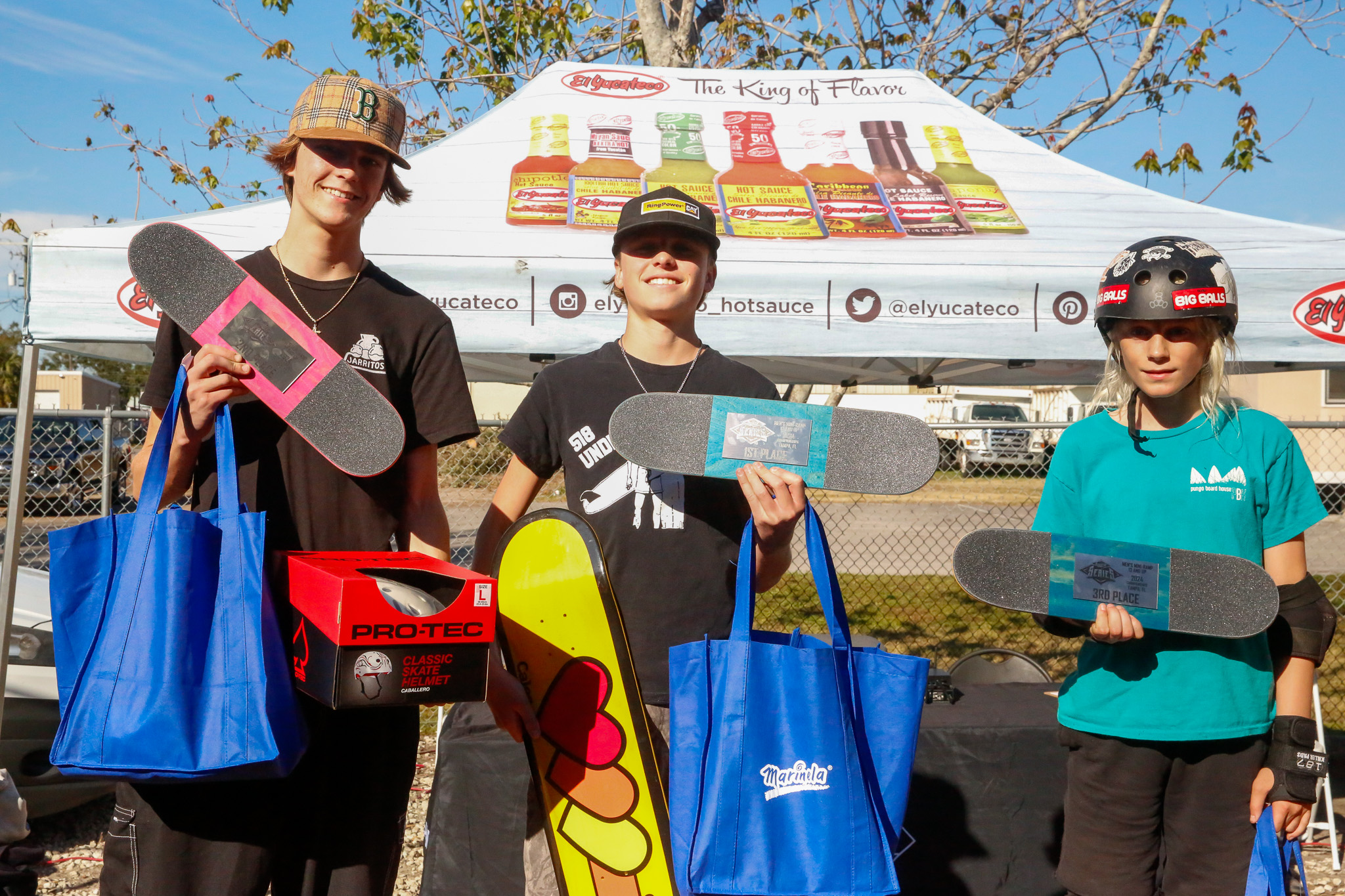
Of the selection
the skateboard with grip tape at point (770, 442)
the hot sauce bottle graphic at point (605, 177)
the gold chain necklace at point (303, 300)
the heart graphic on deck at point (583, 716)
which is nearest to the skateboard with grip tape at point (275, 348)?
the gold chain necklace at point (303, 300)

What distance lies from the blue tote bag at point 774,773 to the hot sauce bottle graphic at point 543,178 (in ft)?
6.25

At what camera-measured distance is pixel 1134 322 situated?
5.74ft

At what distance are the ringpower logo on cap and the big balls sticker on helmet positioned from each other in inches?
86.4

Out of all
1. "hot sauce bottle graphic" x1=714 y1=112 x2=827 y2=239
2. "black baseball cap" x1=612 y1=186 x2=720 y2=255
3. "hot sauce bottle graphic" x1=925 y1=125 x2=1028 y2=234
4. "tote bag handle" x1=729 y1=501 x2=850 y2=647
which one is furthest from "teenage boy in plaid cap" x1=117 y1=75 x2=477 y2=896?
"hot sauce bottle graphic" x1=925 y1=125 x2=1028 y2=234

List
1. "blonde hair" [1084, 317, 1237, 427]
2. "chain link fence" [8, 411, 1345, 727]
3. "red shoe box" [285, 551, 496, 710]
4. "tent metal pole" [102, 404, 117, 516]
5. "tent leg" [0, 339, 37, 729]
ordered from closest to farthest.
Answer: "red shoe box" [285, 551, 496, 710], "blonde hair" [1084, 317, 1237, 427], "tent leg" [0, 339, 37, 729], "tent metal pole" [102, 404, 117, 516], "chain link fence" [8, 411, 1345, 727]

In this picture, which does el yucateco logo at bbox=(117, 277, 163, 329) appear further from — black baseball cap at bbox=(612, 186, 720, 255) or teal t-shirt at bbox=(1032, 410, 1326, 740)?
teal t-shirt at bbox=(1032, 410, 1326, 740)

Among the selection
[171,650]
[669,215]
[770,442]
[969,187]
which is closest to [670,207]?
[669,215]

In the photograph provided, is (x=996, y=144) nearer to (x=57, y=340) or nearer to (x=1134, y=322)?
(x=1134, y=322)

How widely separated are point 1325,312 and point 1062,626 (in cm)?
180

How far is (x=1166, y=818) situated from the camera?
169cm

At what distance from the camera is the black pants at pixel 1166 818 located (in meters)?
1.65

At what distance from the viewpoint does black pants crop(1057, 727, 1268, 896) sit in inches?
64.8

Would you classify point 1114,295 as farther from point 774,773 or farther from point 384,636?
point 384,636

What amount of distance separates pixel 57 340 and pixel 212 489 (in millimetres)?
1564
